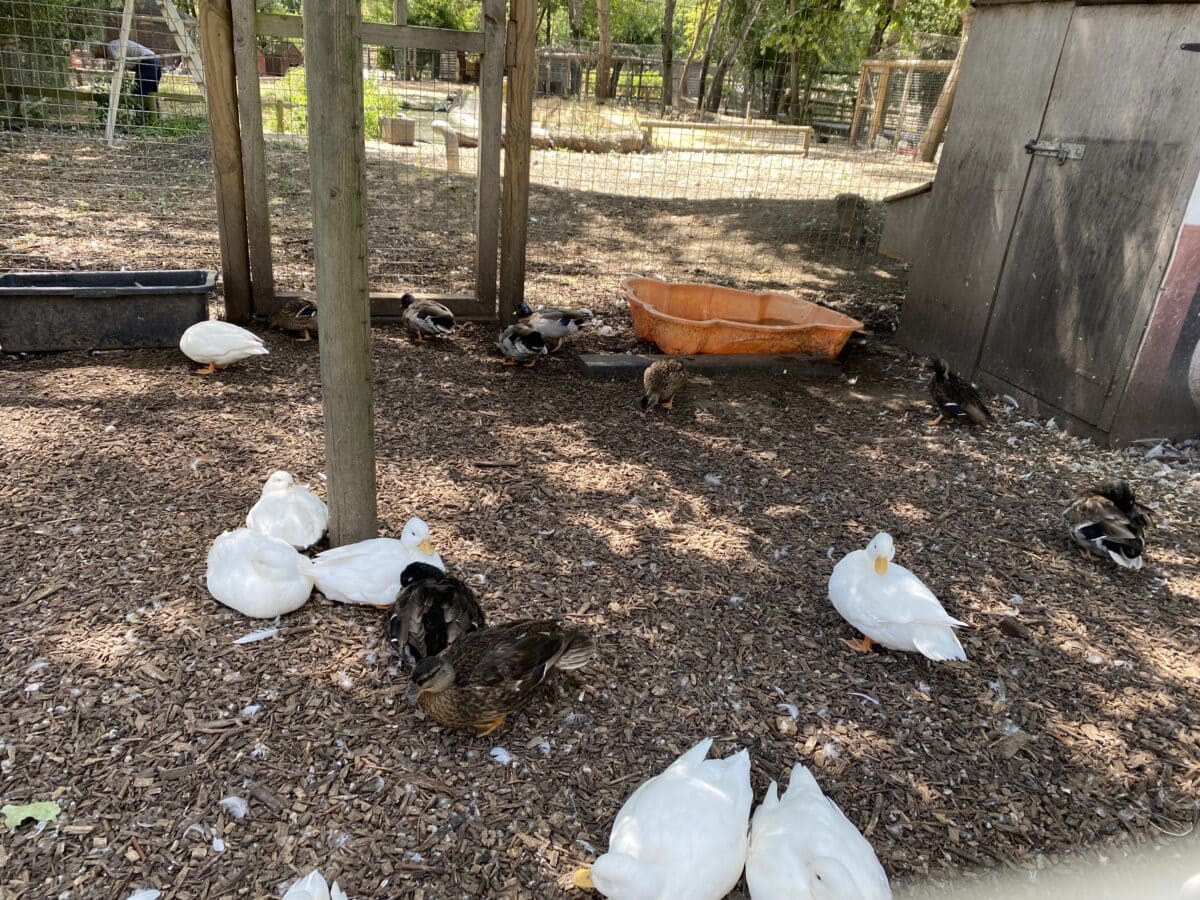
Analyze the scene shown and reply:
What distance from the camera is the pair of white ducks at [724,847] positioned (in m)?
2.31

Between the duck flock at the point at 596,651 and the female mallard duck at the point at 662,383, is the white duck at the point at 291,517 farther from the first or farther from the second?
the female mallard duck at the point at 662,383

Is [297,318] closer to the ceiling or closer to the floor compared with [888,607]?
closer to the ceiling

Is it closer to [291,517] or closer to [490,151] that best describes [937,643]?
[291,517]

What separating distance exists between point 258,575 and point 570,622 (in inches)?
53.0

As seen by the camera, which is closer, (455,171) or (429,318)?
(429,318)

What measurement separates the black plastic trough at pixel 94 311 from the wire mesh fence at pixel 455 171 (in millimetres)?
1578

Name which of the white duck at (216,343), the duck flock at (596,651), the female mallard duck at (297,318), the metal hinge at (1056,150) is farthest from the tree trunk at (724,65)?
the duck flock at (596,651)

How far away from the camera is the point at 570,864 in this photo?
2602 mm

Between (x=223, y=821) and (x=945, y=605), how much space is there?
3297mm

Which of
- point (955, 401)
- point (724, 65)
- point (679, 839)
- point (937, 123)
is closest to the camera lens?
point (679, 839)

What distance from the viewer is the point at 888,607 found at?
346 centimetres

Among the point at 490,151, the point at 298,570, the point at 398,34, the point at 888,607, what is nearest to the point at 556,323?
the point at 490,151

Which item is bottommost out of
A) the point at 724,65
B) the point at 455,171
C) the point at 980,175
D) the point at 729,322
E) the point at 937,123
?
the point at 729,322

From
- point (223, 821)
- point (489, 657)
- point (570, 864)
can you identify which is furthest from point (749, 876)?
point (223, 821)
